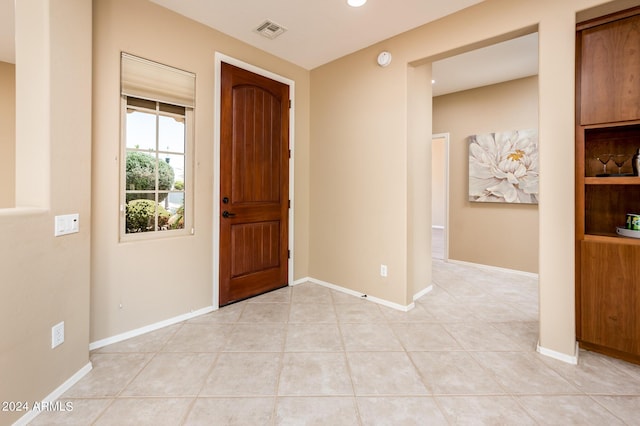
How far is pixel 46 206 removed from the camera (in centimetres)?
168

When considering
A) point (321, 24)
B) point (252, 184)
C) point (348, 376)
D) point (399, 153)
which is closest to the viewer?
point (348, 376)

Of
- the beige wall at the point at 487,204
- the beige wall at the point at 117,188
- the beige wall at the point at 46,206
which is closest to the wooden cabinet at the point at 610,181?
the beige wall at the point at 487,204

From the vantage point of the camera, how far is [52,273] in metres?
1.68

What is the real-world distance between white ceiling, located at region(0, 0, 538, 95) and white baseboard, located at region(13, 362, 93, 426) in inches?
112

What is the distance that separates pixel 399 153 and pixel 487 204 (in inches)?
96.3

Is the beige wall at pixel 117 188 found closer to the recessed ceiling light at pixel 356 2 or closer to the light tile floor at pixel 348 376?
the light tile floor at pixel 348 376

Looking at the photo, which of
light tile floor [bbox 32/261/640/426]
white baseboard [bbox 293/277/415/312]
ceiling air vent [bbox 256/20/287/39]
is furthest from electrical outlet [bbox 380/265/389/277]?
ceiling air vent [bbox 256/20/287/39]

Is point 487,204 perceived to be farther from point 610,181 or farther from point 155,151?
point 155,151

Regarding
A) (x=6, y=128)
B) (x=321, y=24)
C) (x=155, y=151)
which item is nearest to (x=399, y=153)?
(x=321, y=24)

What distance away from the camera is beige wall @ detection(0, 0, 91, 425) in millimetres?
1444

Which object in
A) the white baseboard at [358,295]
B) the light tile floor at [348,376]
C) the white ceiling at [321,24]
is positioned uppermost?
the white ceiling at [321,24]

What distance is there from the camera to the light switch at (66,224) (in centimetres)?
172

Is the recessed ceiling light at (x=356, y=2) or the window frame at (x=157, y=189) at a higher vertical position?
the recessed ceiling light at (x=356, y=2)

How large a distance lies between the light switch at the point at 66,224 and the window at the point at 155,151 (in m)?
0.47
